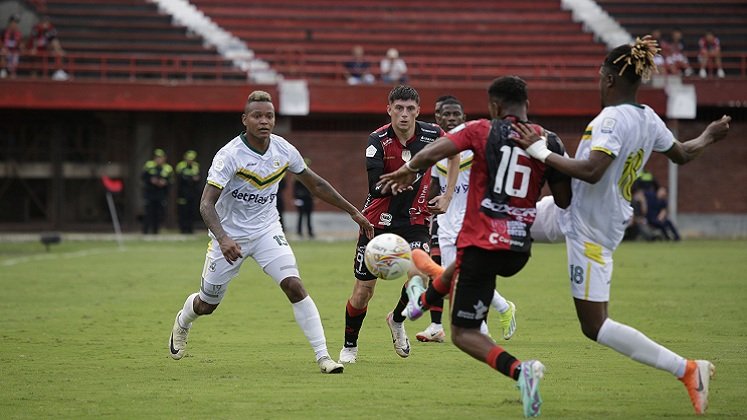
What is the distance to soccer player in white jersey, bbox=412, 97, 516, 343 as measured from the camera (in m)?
11.5

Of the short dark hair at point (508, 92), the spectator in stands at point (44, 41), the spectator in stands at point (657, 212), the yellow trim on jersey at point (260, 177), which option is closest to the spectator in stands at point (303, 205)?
the spectator in stands at point (44, 41)

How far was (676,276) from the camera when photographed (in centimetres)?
2080

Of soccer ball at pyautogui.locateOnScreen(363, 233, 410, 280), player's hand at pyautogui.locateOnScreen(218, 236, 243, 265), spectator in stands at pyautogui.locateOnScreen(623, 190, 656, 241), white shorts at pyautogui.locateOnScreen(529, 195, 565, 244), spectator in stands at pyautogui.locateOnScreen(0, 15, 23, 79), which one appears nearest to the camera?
white shorts at pyautogui.locateOnScreen(529, 195, 565, 244)

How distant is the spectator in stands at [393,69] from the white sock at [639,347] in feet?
93.2

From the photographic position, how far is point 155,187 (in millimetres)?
33219

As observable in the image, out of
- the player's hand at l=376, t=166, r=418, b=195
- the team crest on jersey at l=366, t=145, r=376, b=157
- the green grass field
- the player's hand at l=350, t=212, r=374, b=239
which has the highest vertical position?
the player's hand at l=376, t=166, r=418, b=195

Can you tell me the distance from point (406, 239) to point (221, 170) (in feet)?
6.90

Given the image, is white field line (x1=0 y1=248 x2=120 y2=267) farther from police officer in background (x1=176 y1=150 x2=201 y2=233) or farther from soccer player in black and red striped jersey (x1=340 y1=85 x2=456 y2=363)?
soccer player in black and red striped jersey (x1=340 y1=85 x2=456 y2=363)

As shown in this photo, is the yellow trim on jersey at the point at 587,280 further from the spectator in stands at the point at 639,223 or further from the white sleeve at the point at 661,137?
the spectator in stands at the point at 639,223

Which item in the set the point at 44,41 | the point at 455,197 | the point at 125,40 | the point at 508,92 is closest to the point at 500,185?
the point at 508,92

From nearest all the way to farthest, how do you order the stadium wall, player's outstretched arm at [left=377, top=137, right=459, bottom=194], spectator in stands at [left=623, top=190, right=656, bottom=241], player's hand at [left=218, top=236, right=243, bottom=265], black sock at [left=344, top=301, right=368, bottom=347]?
player's outstretched arm at [left=377, top=137, right=459, bottom=194], player's hand at [left=218, top=236, right=243, bottom=265], black sock at [left=344, top=301, right=368, bottom=347], spectator in stands at [left=623, top=190, right=656, bottom=241], the stadium wall

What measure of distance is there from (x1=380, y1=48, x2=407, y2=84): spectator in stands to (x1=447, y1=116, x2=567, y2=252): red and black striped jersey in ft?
92.6

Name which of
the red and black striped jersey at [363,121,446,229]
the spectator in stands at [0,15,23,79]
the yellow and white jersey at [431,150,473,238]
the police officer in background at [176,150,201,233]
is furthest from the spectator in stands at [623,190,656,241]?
the red and black striped jersey at [363,121,446,229]

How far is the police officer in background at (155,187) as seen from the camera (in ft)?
109
